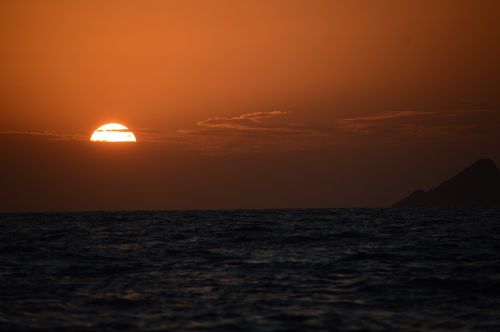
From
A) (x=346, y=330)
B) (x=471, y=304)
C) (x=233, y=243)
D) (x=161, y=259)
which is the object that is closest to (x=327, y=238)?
(x=233, y=243)

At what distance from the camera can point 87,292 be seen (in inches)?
746

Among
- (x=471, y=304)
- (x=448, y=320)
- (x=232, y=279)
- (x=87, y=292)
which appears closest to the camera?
(x=448, y=320)

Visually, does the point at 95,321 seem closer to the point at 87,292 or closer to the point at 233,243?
the point at 87,292

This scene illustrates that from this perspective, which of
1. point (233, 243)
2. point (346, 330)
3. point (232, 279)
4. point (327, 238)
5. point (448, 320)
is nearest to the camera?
point (346, 330)

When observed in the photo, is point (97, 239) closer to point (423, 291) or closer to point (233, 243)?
point (233, 243)

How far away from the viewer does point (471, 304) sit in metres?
17.4

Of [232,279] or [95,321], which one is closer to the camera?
[95,321]

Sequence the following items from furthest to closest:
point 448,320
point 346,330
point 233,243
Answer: point 233,243
point 448,320
point 346,330

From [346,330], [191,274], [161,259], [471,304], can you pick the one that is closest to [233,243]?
[161,259]

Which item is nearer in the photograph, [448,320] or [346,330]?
[346,330]

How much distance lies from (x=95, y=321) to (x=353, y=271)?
11912 millimetres

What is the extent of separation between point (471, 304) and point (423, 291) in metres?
2.01

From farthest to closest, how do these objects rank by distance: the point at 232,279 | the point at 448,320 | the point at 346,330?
the point at 232,279, the point at 448,320, the point at 346,330

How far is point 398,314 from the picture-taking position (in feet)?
51.6
